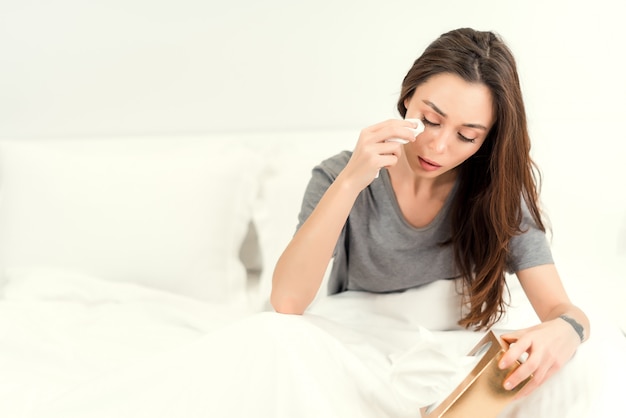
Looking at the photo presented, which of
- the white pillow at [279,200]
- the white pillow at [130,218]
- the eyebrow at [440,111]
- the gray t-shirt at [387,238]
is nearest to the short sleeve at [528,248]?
the gray t-shirt at [387,238]

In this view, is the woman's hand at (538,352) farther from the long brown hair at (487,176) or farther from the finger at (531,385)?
the long brown hair at (487,176)

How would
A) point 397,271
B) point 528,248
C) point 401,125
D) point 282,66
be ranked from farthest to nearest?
1. point 282,66
2. point 397,271
3. point 528,248
4. point 401,125

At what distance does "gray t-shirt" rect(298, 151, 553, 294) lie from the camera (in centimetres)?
148

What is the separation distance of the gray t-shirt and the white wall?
1.75 ft

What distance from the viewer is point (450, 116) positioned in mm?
1281

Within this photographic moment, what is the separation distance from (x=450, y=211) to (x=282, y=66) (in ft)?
2.52

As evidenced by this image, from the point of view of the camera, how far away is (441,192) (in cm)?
154

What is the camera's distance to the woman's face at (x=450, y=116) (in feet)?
4.19

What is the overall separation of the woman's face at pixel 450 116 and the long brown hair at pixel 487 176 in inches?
0.8

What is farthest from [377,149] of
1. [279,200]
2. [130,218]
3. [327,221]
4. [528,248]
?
[130,218]

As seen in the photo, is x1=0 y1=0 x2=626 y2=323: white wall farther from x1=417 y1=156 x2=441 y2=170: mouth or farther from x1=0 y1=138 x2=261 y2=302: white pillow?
x1=417 y1=156 x2=441 y2=170: mouth

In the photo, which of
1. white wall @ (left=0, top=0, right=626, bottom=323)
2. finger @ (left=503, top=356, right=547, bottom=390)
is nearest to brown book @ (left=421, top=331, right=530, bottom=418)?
finger @ (left=503, top=356, right=547, bottom=390)

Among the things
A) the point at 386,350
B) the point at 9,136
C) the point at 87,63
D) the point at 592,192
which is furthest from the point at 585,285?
the point at 9,136

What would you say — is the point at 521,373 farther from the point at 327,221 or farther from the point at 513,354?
the point at 327,221
